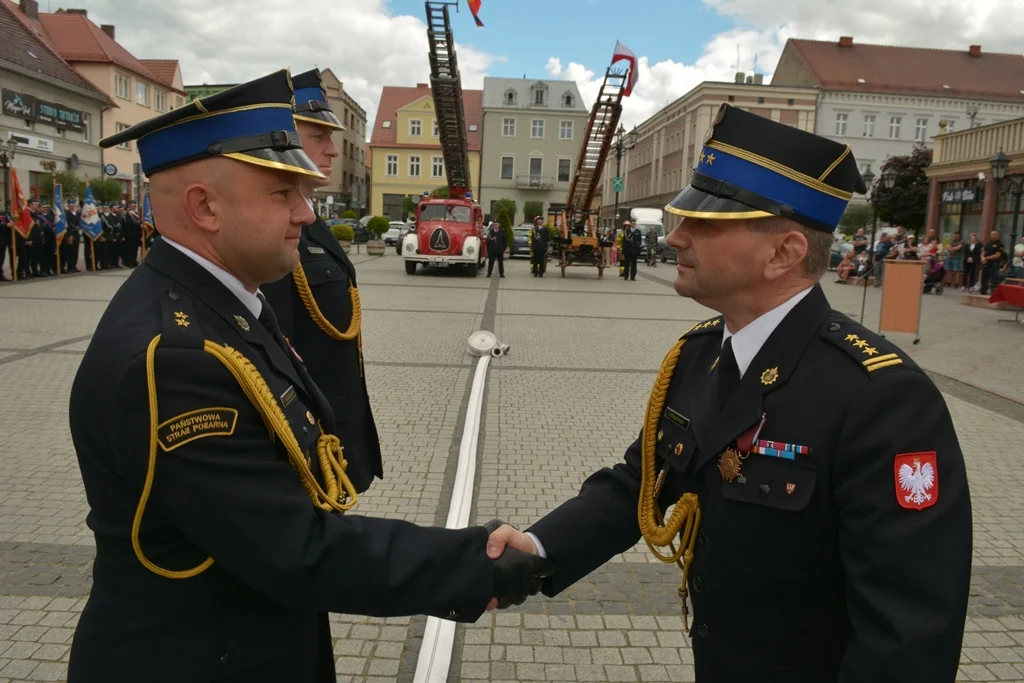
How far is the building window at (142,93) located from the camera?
157 ft

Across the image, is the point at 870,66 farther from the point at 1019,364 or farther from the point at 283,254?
the point at 283,254

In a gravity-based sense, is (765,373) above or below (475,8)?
below

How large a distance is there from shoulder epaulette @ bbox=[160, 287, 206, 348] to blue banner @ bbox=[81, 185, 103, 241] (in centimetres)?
2240

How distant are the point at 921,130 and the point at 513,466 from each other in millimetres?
65791

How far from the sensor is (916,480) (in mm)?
1594

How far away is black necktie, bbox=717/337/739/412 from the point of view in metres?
1.94

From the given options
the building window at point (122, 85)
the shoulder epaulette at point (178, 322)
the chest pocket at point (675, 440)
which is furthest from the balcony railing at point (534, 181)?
the shoulder epaulette at point (178, 322)

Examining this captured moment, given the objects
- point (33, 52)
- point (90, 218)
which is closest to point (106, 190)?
point (33, 52)

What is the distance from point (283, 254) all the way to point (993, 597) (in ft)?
13.3

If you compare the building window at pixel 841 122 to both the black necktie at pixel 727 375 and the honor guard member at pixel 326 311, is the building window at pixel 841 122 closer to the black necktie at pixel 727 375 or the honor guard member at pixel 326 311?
the honor guard member at pixel 326 311

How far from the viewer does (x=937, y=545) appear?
5.14 feet

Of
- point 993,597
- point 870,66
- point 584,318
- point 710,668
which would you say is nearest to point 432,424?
point 993,597

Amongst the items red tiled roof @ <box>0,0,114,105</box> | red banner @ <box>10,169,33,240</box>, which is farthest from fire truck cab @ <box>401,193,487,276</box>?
red tiled roof @ <box>0,0,114,105</box>

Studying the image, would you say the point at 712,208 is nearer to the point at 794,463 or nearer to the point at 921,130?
the point at 794,463
